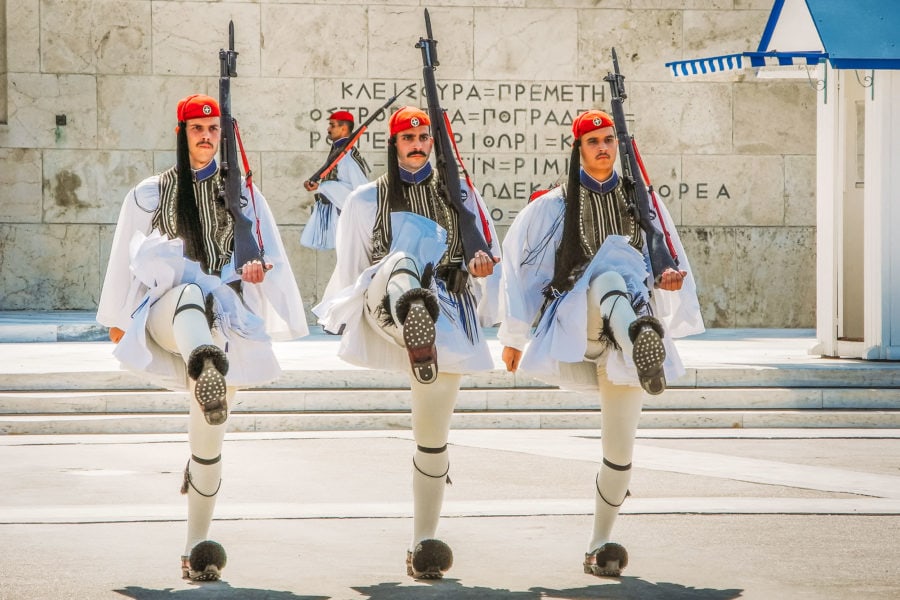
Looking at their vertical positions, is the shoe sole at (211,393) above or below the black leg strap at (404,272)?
below

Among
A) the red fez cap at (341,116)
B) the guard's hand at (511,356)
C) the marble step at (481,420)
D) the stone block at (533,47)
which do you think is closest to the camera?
the guard's hand at (511,356)

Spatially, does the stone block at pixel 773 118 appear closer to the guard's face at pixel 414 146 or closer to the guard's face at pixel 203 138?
the guard's face at pixel 414 146

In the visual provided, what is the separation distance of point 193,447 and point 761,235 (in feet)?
39.1

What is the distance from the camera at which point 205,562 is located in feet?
19.8

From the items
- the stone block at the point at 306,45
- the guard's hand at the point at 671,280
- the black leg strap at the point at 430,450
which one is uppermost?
the stone block at the point at 306,45

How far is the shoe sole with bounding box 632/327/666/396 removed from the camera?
233 inches

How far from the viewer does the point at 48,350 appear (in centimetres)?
1348

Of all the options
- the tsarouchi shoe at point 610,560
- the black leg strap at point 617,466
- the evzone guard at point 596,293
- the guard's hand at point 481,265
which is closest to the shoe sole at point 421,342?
the guard's hand at point 481,265

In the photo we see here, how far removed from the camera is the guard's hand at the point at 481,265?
250 inches

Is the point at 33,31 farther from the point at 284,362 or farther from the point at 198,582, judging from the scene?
the point at 198,582

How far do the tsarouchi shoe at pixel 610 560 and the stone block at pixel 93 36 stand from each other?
11.8 metres

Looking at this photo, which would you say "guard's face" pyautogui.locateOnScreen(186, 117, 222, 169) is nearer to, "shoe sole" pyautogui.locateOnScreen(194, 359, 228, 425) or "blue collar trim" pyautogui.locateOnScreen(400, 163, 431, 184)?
"blue collar trim" pyautogui.locateOnScreen(400, 163, 431, 184)

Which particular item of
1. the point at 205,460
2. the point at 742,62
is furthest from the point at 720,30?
the point at 205,460

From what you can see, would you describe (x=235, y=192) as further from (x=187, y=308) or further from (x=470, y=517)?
(x=470, y=517)
